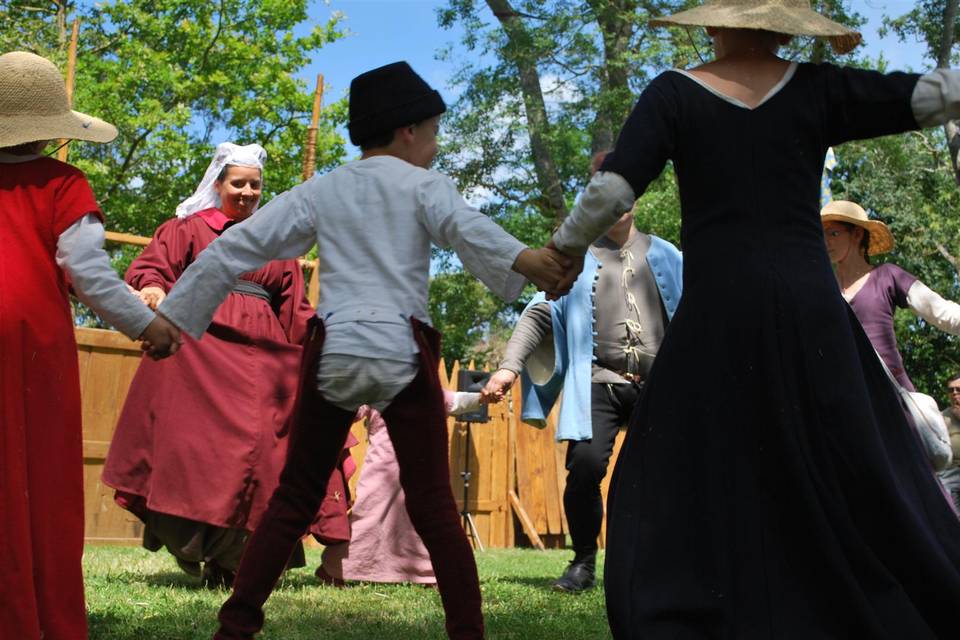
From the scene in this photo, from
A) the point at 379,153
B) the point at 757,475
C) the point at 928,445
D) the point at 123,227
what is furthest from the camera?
the point at 123,227

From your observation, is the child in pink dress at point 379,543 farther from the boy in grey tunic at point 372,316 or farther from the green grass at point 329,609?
the boy in grey tunic at point 372,316

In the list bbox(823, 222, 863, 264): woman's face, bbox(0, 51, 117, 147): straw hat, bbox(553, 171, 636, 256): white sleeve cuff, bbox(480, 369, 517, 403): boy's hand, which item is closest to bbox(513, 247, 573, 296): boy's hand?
bbox(553, 171, 636, 256): white sleeve cuff

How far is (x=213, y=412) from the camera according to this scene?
5.26 metres

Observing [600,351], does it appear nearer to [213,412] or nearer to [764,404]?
[213,412]

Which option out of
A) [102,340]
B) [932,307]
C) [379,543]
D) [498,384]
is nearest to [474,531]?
[102,340]

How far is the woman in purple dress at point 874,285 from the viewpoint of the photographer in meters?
5.18

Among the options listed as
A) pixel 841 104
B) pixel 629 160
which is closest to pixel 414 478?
pixel 629 160

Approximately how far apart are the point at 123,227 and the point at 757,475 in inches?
784

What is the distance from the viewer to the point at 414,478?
3.31 meters

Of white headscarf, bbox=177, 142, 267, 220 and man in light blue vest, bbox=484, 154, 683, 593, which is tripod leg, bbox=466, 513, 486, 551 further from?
white headscarf, bbox=177, 142, 267, 220

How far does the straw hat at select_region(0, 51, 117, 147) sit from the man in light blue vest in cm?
254

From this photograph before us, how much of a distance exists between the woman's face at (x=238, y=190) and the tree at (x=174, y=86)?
15161 millimetres

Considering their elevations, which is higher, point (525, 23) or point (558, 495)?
point (525, 23)

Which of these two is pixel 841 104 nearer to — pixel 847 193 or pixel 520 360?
pixel 520 360
